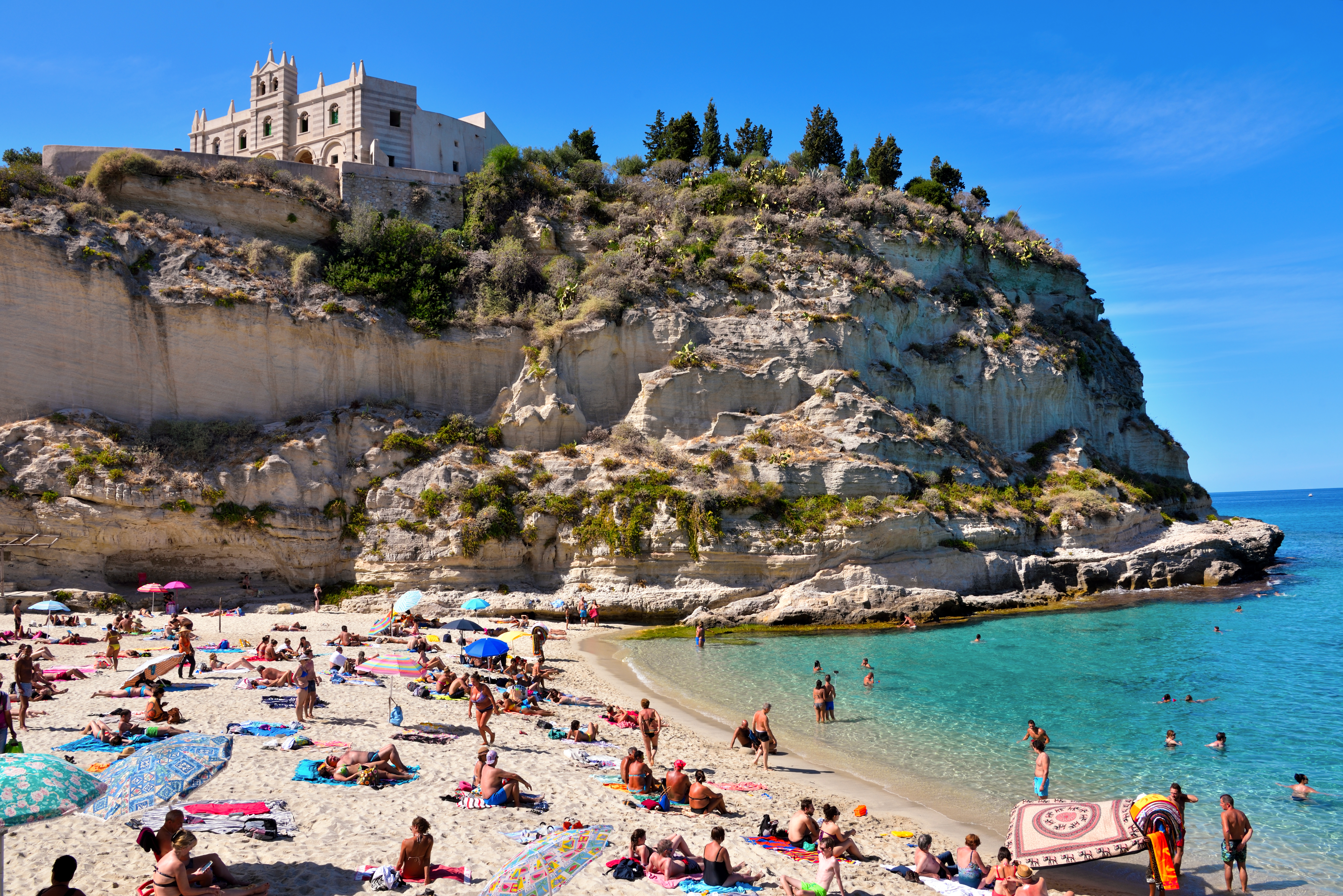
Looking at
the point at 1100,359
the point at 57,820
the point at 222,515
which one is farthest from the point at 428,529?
the point at 1100,359

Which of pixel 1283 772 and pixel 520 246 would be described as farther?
pixel 520 246

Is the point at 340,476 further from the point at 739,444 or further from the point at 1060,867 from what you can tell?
the point at 1060,867

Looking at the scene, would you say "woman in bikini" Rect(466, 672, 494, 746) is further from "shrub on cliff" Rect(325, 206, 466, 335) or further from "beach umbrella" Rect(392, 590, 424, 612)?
"shrub on cliff" Rect(325, 206, 466, 335)

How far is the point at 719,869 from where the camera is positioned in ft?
29.1

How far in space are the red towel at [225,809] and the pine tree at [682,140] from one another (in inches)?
1818

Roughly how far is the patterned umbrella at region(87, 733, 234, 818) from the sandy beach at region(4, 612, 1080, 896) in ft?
1.85

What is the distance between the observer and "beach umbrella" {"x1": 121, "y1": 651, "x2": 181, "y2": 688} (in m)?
15.1

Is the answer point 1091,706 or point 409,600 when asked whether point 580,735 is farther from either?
point 1091,706

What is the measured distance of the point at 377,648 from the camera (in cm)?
2144

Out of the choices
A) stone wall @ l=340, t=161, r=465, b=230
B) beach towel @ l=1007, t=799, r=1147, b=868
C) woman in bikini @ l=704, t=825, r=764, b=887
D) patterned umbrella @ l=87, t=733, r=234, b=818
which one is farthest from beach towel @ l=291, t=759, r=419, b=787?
stone wall @ l=340, t=161, r=465, b=230

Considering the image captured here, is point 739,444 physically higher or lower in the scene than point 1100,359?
lower

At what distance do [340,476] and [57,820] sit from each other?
22.5 meters

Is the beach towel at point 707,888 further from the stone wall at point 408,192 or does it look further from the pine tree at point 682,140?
the pine tree at point 682,140

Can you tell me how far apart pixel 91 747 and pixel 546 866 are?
27.2ft
